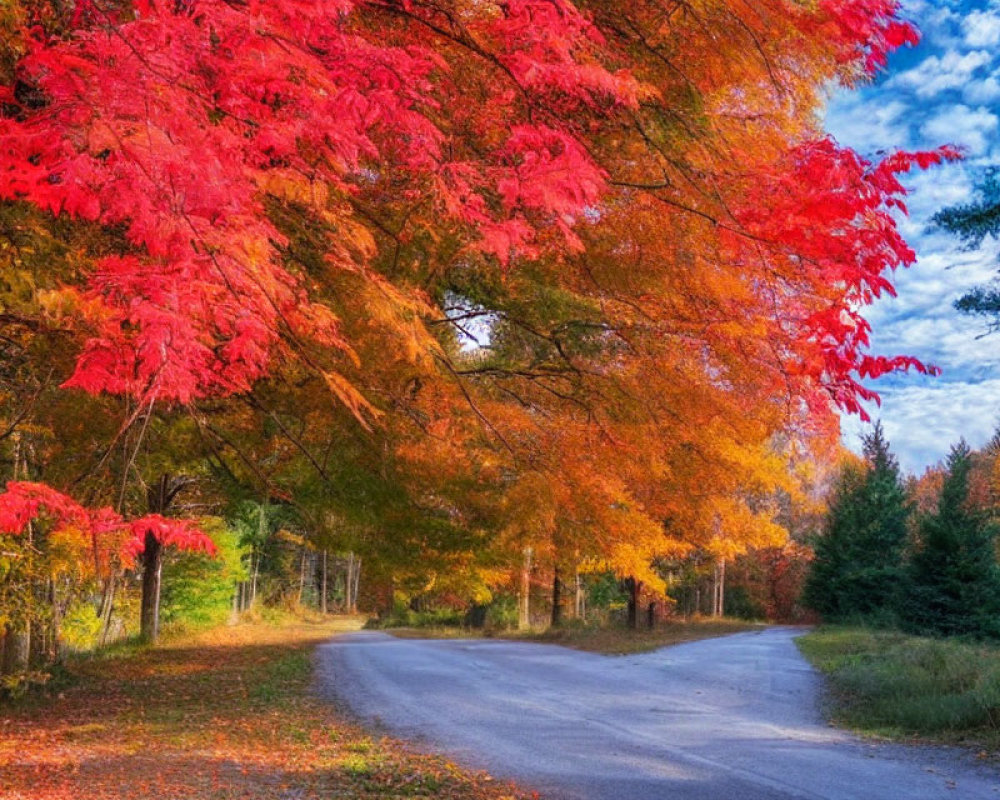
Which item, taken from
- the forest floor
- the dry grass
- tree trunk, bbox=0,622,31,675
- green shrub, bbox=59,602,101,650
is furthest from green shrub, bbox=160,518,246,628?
the forest floor

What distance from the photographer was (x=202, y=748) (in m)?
9.23

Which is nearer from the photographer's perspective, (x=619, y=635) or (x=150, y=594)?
(x=150, y=594)

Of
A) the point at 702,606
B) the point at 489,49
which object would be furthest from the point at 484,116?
the point at 702,606

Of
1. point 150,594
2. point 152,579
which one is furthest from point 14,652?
point 150,594

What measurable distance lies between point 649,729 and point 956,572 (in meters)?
21.1

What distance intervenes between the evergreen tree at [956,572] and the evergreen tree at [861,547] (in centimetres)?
434

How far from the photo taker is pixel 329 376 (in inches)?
183

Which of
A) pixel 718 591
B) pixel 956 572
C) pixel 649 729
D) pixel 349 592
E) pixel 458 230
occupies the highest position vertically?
pixel 458 230

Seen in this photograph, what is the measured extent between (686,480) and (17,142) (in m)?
8.30

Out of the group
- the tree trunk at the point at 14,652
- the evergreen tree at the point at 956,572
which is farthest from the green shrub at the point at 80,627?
the evergreen tree at the point at 956,572

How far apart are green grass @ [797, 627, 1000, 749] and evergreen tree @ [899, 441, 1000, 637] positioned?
37.6 feet

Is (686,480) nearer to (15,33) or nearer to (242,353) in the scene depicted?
(242,353)

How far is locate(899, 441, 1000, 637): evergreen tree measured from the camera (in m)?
26.4

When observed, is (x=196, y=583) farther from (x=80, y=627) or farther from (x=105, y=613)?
(x=80, y=627)
